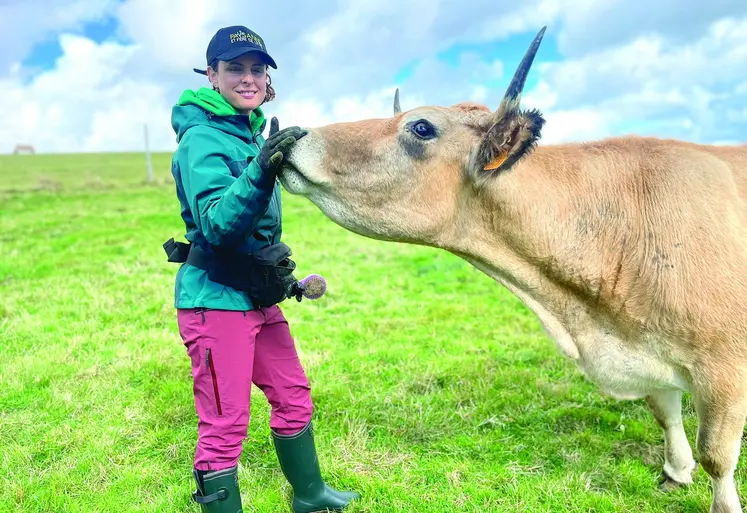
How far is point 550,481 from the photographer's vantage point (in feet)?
13.7

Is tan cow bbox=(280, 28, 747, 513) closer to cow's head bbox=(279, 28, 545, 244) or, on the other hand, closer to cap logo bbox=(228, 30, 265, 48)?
cow's head bbox=(279, 28, 545, 244)

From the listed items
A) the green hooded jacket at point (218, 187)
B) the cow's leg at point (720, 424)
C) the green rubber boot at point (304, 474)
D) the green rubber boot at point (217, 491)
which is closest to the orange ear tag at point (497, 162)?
the green hooded jacket at point (218, 187)

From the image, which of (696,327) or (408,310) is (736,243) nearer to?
(696,327)

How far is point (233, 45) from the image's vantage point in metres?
3.42

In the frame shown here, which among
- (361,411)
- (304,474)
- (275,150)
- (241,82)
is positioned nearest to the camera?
(275,150)

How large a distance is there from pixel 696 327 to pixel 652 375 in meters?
0.43

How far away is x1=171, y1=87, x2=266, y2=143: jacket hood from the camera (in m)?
3.29

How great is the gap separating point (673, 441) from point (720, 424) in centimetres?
94

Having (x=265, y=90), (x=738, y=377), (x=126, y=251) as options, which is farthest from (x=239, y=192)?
(x=126, y=251)

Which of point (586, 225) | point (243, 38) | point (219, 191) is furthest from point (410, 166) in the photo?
point (243, 38)

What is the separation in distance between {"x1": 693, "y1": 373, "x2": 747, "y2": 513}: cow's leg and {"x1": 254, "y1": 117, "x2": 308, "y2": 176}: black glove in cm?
268

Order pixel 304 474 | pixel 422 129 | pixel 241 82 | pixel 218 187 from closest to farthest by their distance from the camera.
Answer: pixel 218 187, pixel 422 129, pixel 241 82, pixel 304 474

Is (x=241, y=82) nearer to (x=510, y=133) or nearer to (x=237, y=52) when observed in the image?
(x=237, y=52)

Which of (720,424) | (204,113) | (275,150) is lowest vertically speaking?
(720,424)
